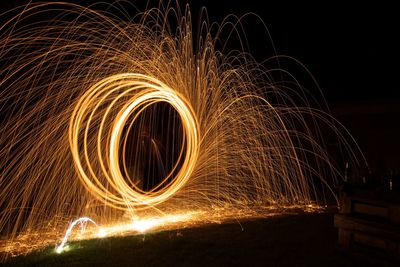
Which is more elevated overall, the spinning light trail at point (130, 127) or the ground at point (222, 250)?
the spinning light trail at point (130, 127)

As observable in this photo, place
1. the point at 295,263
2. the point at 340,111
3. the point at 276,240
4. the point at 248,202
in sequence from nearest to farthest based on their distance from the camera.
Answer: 1. the point at 295,263
2. the point at 276,240
3. the point at 248,202
4. the point at 340,111

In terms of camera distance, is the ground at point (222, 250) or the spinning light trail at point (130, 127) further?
the spinning light trail at point (130, 127)

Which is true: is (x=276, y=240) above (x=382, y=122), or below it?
below

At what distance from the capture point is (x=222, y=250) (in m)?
6.58

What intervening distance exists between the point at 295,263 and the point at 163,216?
4.07 meters

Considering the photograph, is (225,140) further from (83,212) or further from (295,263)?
(295,263)

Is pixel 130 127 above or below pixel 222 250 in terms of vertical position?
above

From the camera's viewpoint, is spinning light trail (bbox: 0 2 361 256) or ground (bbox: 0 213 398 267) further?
spinning light trail (bbox: 0 2 361 256)

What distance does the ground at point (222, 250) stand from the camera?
5.98m

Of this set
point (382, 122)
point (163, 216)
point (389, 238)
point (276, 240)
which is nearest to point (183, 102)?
point (163, 216)

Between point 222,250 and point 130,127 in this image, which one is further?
point 130,127

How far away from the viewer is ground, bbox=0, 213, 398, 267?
598cm

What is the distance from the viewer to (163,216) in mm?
9258

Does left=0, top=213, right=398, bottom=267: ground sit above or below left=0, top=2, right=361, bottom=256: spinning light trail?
below
